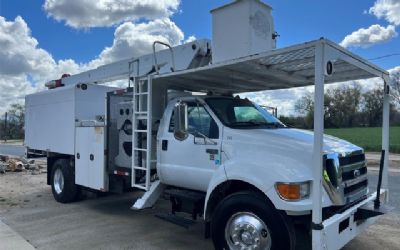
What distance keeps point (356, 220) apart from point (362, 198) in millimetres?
Answer: 550

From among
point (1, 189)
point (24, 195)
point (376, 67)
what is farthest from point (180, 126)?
point (1, 189)

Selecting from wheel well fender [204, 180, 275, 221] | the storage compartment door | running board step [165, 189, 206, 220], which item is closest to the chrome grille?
wheel well fender [204, 180, 275, 221]

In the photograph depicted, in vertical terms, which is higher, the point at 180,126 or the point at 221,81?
the point at 221,81

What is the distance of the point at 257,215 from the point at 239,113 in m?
1.88

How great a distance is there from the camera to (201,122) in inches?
235

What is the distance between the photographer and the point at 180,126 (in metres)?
5.73

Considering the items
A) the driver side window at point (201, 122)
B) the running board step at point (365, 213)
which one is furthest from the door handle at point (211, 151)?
the running board step at point (365, 213)

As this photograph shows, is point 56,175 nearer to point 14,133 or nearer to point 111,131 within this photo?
point 111,131

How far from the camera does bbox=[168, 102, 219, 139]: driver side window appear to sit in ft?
18.8

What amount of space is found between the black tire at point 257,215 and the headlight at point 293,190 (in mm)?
224

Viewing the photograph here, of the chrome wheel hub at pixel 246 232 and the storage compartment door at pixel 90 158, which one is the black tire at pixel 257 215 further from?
the storage compartment door at pixel 90 158

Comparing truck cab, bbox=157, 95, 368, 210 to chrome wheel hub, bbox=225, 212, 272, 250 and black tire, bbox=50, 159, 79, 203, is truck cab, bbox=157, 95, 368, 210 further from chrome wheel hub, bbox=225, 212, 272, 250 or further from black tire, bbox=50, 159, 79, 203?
black tire, bbox=50, 159, 79, 203

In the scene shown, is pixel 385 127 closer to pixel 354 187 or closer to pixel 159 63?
pixel 354 187

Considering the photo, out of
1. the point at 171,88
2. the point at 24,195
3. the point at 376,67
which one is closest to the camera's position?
the point at 376,67
